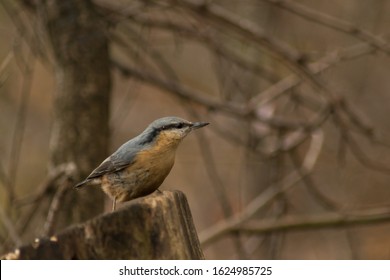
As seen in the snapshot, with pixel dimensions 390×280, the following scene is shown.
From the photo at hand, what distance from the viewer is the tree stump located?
2.37 meters

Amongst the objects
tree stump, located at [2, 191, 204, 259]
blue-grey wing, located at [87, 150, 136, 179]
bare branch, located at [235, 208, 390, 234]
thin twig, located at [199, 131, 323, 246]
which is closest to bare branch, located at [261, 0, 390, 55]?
thin twig, located at [199, 131, 323, 246]

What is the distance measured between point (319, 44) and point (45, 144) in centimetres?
321

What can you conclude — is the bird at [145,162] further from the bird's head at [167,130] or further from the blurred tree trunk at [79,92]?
the blurred tree trunk at [79,92]

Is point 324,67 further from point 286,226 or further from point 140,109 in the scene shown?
point 140,109

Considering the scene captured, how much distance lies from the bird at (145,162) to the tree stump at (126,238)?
0.83 metres

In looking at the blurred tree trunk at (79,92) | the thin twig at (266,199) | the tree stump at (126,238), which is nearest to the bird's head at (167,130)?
the tree stump at (126,238)

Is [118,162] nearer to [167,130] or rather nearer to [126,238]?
[167,130]

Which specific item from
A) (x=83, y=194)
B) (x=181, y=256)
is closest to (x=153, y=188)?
(x=181, y=256)

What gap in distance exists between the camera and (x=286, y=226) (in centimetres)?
494

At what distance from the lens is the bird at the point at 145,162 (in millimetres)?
3307

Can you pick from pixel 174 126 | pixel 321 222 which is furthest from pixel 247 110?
pixel 174 126

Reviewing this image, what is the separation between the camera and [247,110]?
193 inches

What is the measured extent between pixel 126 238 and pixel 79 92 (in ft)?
7.21

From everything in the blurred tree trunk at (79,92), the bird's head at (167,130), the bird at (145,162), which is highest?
the blurred tree trunk at (79,92)
